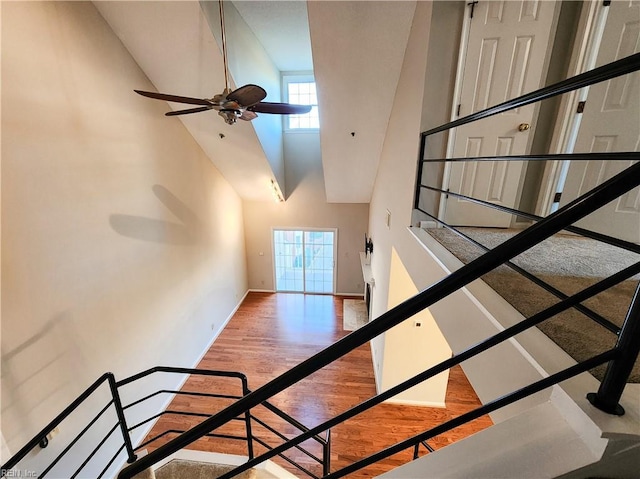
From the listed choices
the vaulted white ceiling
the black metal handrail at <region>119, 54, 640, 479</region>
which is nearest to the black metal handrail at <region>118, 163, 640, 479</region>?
the black metal handrail at <region>119, 54, 640, 479</region>

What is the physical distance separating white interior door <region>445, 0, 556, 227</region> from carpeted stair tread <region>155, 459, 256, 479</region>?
9.34ft

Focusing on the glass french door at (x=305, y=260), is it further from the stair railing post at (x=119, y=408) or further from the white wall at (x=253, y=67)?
the stair railing post at (x=119, y=408)

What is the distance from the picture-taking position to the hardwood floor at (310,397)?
130 inches

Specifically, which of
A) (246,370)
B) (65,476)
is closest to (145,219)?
(65,476)

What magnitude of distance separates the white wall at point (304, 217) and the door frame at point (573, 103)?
471 cm

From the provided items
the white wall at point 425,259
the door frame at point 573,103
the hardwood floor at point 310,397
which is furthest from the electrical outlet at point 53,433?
the door frame at point 573,103

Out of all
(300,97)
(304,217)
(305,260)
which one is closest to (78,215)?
(304,217)

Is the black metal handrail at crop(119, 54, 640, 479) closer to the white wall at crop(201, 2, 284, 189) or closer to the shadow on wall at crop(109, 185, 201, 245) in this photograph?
the shadow on wall at crop(109, 185, 201, 245)

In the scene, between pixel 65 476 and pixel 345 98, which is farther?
pixel 345 98

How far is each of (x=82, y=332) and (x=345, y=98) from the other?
3.86 meters

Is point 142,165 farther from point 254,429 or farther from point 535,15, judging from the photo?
point 535,15

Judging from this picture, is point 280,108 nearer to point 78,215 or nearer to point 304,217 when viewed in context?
point 78,215

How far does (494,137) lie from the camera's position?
219 centimetres

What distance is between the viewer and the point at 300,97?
620 centimetres
